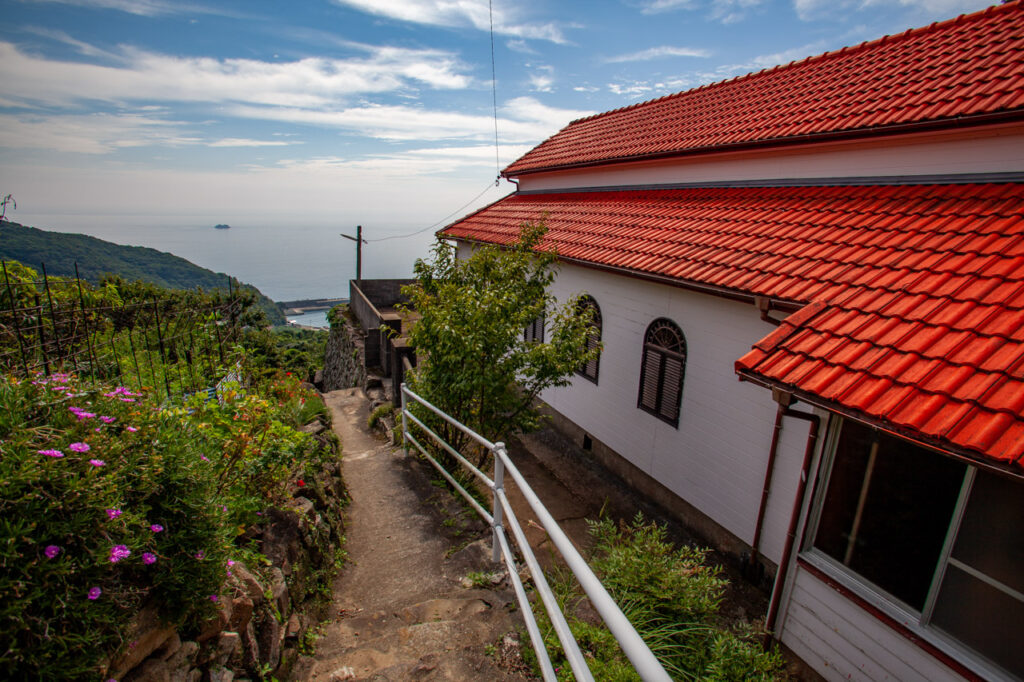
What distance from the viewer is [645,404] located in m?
7.73

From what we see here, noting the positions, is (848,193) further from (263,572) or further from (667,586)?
(263,572)

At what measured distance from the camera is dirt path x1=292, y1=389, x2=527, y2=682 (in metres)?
2.78

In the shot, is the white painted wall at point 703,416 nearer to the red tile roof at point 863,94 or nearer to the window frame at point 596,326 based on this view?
the window frame at point 596,326

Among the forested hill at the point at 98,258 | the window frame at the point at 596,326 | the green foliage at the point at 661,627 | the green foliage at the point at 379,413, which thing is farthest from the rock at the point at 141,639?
the forested hill at the point at 98,258

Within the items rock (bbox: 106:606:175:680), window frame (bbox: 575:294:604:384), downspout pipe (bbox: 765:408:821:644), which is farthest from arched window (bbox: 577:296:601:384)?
rock (bbox: 106:606:175:680)

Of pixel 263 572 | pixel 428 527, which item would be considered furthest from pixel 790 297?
pixel 263 572

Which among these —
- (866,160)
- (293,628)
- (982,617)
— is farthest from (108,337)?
(866,160)

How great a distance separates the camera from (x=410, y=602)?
3.66m

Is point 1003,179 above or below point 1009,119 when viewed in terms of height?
below

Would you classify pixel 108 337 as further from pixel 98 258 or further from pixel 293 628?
pixel 98 258

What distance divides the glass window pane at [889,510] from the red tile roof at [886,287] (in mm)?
786

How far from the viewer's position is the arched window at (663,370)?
7035mm

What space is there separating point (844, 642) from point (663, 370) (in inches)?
151

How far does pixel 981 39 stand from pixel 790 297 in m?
5.36
